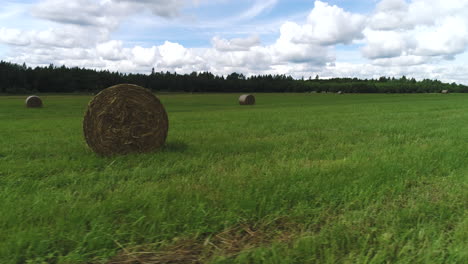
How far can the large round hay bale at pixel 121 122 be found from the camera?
777 cm

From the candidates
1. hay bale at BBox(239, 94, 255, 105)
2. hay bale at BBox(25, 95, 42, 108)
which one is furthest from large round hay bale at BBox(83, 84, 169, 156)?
hay bale at BBox(25, 95, 42, 108)

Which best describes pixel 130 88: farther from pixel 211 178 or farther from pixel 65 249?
pixel 65 249

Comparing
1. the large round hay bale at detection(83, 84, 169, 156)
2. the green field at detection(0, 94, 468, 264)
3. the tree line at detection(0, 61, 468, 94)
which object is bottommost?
the green field at detection(0, 94, 468, 264)

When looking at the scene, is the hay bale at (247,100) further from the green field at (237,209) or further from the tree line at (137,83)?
the tree line at (137,83)

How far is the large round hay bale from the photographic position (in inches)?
306

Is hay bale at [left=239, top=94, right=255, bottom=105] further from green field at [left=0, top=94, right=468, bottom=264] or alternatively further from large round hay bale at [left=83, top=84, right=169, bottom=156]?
green field at [left=0, top=94, right=468, bottom=264]

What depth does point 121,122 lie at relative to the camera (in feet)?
26.2

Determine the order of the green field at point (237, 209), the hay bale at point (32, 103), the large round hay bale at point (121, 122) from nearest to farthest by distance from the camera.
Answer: the green field at point (237, 209)
the large round hay bale at point (121, 122)
the hay bale at point (32, 103)

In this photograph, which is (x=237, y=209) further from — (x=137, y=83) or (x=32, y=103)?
(x=137, y=83)

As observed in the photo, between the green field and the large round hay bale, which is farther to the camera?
the large round hay bale

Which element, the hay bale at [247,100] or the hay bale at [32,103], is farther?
the hay bale at [247,100]

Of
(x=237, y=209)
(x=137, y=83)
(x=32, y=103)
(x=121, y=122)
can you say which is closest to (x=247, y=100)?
Result: (x=32, y=103)

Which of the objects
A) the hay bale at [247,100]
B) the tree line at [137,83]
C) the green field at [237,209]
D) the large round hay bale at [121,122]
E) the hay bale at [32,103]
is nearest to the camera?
the green field at [237,209]

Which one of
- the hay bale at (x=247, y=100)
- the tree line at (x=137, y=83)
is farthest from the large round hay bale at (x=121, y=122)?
the tree line at (x=137, y=83)
